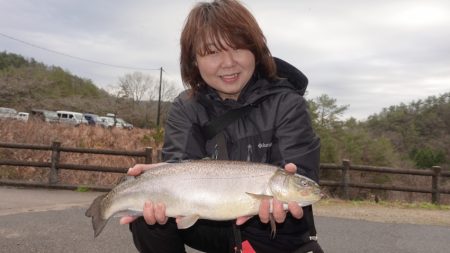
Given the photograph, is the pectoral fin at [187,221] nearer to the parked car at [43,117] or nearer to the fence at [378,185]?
the fence at [378,185]

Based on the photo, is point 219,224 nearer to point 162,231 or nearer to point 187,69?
point 162,231

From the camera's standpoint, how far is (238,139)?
10.4 feet

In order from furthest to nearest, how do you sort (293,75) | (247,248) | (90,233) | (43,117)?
(43,117) < (90,233) < (293,75) < (247,248)

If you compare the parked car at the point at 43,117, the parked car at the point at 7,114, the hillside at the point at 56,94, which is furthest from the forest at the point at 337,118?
the parked car at the point at 7,114

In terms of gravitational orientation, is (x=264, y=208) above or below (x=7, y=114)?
below

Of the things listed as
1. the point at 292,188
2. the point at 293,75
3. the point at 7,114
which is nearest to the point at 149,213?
the point at 292,188

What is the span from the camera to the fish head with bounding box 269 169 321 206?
2.62m

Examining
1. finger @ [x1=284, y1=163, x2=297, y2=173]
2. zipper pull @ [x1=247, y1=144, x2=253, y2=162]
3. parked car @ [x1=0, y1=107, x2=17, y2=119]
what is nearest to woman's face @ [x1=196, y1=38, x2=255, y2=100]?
zipper pull @ [x1=247, y1=144, x2=253, y2=162]

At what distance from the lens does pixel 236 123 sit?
126 inches

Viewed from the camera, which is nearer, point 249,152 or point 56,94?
point 249,152

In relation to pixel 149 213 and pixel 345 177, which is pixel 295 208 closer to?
pixel 149 213

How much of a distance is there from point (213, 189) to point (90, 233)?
423 centimetres

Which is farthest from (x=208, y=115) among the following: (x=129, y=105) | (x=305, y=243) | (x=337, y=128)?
(x=129, y=105)

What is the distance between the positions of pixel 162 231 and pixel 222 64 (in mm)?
1177
